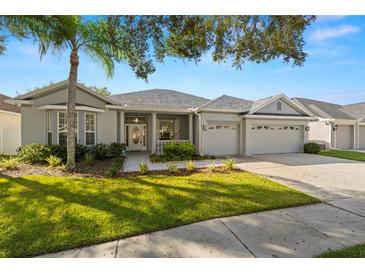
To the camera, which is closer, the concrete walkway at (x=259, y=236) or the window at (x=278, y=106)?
the concrete walkway at (x=259, y=236)

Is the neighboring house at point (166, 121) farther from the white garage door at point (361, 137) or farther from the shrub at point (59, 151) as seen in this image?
the white garage door at point (361, 137)

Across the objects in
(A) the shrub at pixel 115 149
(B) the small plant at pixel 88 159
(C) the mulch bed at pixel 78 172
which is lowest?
(C) the mulch bed at pixel 78 172

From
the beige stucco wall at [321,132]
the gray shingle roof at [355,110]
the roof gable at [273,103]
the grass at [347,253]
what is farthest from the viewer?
the gray shingle roof at [355,110]

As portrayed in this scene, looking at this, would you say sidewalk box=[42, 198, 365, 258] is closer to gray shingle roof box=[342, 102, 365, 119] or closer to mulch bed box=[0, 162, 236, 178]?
mulch bed box=[0, 162, 236, 178]

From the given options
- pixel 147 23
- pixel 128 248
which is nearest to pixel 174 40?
pixel 147 23

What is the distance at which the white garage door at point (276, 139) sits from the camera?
50.6 feet

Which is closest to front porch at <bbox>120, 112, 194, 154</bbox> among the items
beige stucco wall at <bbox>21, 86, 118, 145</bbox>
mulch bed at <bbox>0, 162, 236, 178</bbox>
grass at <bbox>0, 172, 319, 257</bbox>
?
beige stucco wall at <bbox>21, 86, 118, 145</bbox>

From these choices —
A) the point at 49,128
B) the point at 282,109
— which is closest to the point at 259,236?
the point at 49,128

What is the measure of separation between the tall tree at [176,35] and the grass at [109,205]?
14.5ft

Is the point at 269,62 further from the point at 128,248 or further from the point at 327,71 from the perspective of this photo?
the point at 128,248

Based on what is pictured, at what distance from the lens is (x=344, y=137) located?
70.6ft

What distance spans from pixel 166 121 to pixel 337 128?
1802 cm

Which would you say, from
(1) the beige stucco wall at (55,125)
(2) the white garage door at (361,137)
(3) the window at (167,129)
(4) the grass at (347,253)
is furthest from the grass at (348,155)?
(1) the beige stucco wall at (55,125)
